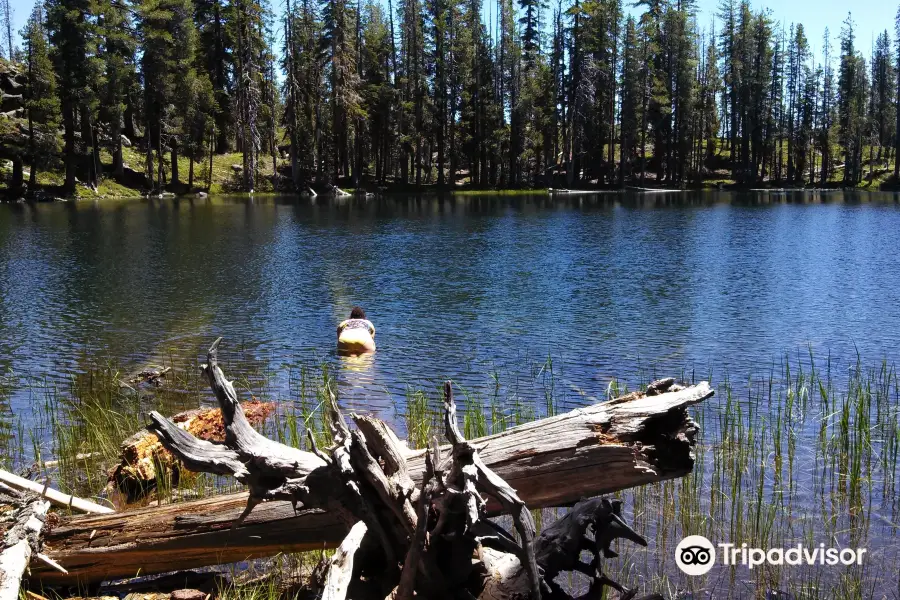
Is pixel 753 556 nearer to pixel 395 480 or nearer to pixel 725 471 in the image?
pixel 725 471

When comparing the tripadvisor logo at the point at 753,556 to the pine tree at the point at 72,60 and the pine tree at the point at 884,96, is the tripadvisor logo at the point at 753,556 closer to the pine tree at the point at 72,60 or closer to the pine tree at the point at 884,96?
the pine tree at the point at 72,60

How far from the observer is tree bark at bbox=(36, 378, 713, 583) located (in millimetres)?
3848

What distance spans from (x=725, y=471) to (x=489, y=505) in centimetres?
341

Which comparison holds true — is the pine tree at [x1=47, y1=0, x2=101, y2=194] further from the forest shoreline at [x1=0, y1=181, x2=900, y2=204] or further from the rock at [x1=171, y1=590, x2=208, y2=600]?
the rock at [x1=171, y1=590, x2=208, y2=600]

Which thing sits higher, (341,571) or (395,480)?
(395,480)

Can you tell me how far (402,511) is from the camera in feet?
12.3

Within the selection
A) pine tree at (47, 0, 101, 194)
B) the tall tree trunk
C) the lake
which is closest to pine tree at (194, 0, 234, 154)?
the tall tree trunk

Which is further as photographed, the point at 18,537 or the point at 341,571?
the point at 18,537

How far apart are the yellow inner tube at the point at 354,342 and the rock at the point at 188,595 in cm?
857

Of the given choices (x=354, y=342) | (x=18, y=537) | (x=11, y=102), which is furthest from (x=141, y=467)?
(x=11, y=102)

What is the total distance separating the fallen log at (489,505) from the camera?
3.85m

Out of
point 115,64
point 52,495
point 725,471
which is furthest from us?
point 115,64

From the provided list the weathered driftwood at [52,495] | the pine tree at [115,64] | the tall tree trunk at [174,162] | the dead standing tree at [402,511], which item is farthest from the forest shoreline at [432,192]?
the dead standing tree at [402,511]

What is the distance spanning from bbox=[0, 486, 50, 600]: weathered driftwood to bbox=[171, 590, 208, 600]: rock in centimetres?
78
